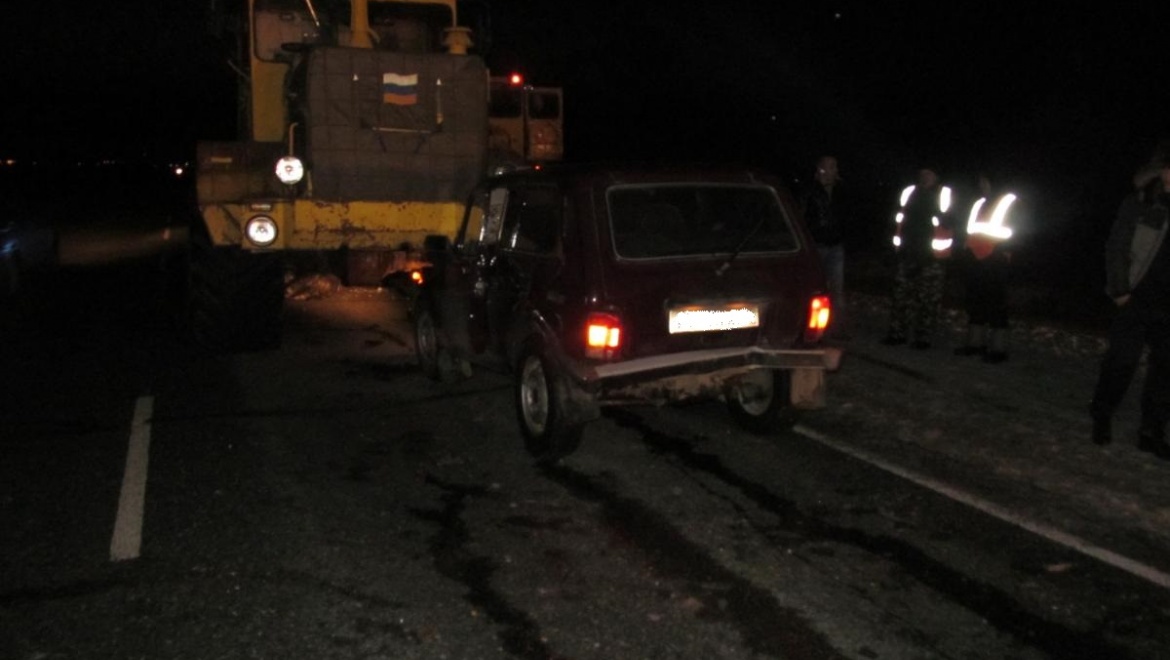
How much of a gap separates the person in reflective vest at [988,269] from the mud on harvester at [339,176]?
4.29 meters

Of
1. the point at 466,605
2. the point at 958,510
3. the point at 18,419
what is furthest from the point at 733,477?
the point at 18,419

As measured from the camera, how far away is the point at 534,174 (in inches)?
284

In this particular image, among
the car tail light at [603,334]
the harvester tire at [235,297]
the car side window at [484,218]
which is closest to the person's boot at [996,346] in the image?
the car side window at [484,218]

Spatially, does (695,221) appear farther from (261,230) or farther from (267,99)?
(267,99)

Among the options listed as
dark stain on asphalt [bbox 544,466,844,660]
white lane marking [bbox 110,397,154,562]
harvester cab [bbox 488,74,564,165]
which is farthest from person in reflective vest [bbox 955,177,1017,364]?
harvester cab [bbox 488,74,564,165]

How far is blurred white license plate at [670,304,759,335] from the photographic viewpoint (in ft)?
21.2

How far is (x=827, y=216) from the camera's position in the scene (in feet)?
34.3

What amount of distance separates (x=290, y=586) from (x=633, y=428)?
3.32 meters

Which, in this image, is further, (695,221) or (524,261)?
(524,261)

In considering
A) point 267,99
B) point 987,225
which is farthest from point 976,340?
point 267,99

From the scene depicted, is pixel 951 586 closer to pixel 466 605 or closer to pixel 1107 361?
pixel 466 605

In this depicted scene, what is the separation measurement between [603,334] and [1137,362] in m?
3.35

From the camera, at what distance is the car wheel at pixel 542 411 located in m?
6.55

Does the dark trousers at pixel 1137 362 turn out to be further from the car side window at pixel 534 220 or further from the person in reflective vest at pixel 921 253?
the car side window at pixel 534 220
